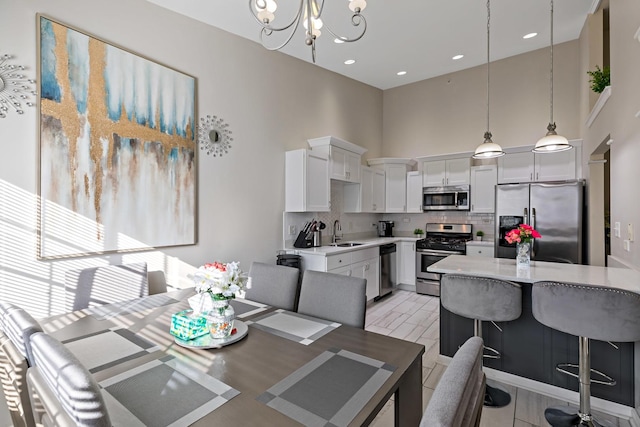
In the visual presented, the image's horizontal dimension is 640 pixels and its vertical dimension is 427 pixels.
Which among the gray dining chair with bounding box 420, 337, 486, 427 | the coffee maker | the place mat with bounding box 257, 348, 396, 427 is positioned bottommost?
the place mat with bounding box 257, 348, 396, 427

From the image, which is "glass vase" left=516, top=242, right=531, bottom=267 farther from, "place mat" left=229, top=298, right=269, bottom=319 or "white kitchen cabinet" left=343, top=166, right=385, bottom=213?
"white kitchen cabinet" left=343, top=166, right=385, bottom=213

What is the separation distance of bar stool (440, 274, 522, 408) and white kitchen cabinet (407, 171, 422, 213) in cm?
326

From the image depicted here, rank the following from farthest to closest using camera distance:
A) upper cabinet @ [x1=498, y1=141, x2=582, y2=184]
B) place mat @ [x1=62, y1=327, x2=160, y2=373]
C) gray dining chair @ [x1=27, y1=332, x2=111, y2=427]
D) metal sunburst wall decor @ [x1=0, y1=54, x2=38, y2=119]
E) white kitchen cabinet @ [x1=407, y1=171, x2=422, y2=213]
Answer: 1. white kitchen cabinet @ [x1=407, y1=171, x2=422, y2=213]
2. upper cabinet @ [x1=498, y1=141, x2=582, y2=184]
3. metal sunburst wall decor @ [x1=0, y1=54, x2=38, y2=119]
4. place mat @ [x1=62, y1=327, x2=160, y2=373]
5. gray dining chair @ [x1=27, y1=332, x2=111, y2=427]

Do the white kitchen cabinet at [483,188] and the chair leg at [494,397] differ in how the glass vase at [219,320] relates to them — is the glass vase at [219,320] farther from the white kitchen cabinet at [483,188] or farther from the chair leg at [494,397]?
the white kitchen cabinet at [483,188]

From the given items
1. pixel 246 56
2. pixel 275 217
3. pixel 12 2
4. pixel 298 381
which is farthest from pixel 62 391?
pixel 246 56

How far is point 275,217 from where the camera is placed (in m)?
3.94

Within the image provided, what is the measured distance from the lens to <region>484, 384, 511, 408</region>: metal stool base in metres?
2.22

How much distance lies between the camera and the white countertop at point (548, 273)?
2.05 metres

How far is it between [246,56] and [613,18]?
3600 mm

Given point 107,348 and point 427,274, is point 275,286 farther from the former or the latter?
point 427,274

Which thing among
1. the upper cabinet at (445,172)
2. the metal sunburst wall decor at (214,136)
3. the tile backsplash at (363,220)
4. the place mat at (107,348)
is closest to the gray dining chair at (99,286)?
the place mat at (107,348)

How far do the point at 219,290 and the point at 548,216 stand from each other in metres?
4.29

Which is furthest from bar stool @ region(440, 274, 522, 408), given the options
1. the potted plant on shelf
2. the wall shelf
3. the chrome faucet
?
the chrome faucet

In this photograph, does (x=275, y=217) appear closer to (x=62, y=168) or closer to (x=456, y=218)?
(x=62, y=168)
